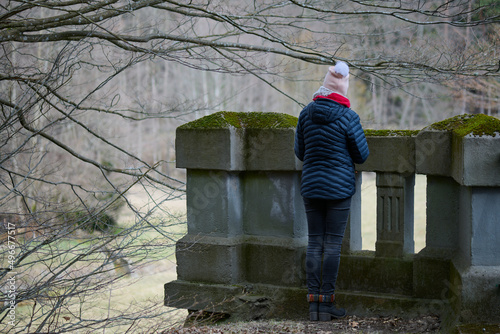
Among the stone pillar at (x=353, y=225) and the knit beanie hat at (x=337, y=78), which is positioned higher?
the knit beanie hat at (x=337, y=78)

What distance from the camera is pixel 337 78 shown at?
392cm

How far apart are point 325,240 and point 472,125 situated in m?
1.27

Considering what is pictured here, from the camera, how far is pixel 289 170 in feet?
14.3

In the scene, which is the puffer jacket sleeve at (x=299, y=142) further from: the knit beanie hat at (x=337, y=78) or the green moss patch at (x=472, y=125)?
the green moss patch at (x=472, y=125)

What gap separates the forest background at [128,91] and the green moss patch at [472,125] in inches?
52.5

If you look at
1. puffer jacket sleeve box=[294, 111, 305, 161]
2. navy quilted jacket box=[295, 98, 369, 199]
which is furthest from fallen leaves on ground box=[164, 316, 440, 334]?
puffer jacket sleeve box=[294, 111, 305, 161]

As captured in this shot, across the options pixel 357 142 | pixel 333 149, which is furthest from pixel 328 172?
pixel 357 142

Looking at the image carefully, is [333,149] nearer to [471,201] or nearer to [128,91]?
[471,201]

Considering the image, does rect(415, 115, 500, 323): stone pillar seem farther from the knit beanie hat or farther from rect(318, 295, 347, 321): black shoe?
rect(318, 295, 347, 321): black shoe

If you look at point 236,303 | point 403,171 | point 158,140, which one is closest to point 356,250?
point 403,171

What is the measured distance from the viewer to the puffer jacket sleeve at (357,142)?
12.5 ft

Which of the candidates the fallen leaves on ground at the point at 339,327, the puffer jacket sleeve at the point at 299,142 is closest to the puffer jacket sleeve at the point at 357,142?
the puffer jacket sleeve at the point at 299,142

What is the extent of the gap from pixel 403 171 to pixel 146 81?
25919 mm

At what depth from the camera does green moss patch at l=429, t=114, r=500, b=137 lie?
3492mm
